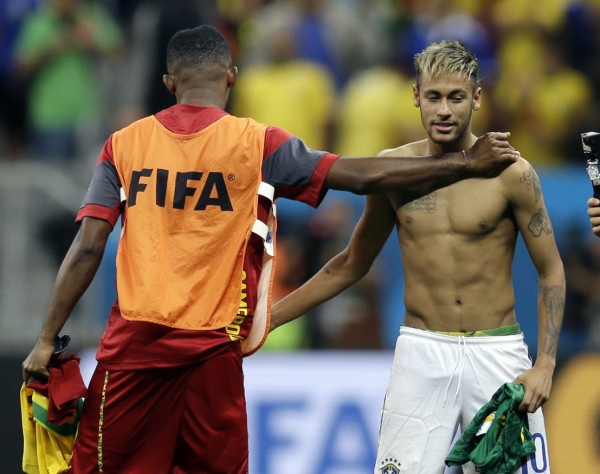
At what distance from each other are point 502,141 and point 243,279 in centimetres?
130

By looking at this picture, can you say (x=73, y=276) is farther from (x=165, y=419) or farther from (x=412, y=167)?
(x=412, y=167)

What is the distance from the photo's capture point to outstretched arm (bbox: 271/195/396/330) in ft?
19.8

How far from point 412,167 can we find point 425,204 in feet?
0.86

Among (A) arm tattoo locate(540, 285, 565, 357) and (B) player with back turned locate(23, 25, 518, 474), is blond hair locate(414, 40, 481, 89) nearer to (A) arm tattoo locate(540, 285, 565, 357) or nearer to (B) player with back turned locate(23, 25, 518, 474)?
(B) player with back turned locate(23, 25, 518, 474)

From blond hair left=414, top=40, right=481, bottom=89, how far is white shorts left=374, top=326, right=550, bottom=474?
1183 mm

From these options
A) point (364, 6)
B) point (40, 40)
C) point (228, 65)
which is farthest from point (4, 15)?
point (228, 65)

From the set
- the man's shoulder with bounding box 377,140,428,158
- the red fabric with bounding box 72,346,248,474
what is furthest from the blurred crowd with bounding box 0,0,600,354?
the red fabric with bounding box 72,346,248,474

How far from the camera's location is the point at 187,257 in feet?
17.6

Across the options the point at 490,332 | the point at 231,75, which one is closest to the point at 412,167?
the point at 490,332

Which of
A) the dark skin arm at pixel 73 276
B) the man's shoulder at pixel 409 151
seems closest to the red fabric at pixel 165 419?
the dark skin arm at pixel 73 276

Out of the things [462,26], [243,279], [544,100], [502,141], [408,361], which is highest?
[462,26]

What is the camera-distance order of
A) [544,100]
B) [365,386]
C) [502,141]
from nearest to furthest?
[502,141] → [365,386] → [544,100]

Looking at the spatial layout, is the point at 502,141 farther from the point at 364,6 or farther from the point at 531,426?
the point at 364,6

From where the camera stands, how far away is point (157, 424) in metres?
5.48
